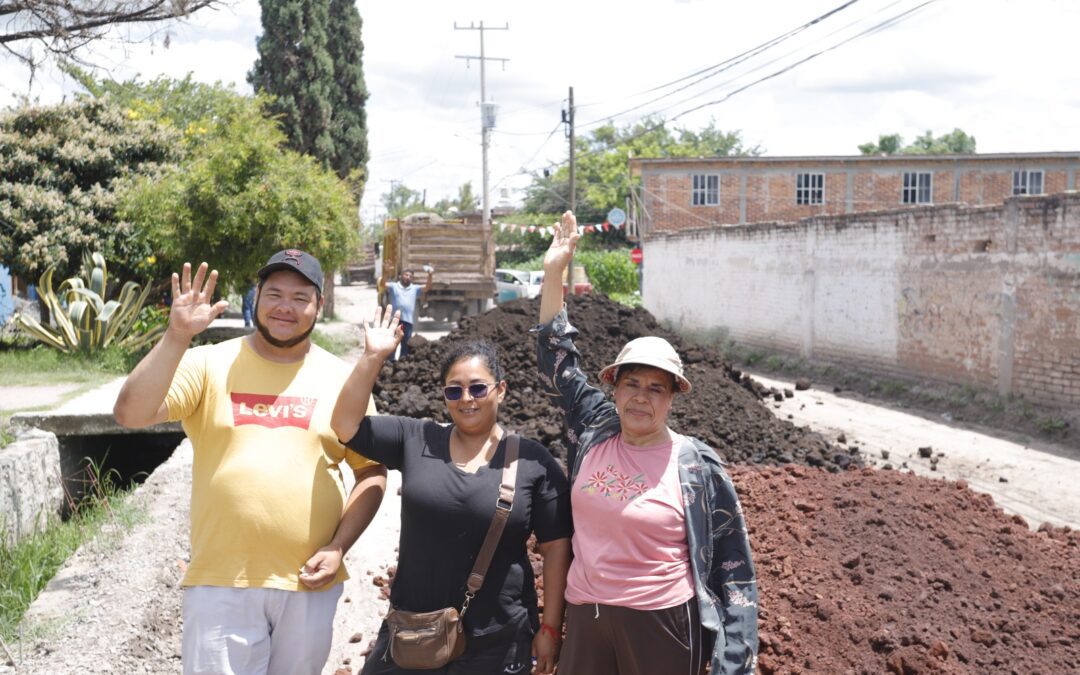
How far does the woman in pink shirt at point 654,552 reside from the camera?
2.83 m

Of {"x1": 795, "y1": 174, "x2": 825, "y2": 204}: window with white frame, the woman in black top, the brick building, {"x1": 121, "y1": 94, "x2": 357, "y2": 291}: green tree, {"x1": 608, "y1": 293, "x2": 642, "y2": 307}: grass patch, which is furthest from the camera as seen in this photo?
{"x1": 795, "y1": 174, "x2": 825, "y2": 204}: window with white frame

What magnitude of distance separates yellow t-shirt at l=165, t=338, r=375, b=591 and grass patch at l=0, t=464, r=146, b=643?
118 inches

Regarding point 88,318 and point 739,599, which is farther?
point 88,318

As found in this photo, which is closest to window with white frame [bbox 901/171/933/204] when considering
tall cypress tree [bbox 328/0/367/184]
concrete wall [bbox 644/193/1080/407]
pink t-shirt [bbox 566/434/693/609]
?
concrete wall [bbox 644/193/1080/407]

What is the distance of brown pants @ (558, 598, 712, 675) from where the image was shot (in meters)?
2.83

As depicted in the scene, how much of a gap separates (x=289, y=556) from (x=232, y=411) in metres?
0.49

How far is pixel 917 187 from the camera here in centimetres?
3891

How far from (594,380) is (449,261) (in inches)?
547

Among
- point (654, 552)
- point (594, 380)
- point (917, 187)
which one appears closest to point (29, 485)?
point (594, 380)

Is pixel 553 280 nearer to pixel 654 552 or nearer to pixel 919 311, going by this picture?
pixel 654 552

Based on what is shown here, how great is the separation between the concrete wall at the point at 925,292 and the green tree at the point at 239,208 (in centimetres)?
889

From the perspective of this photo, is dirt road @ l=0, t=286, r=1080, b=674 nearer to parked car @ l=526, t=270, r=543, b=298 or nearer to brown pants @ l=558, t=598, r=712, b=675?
brown pants @ l=558, t=598, r=712, b=675

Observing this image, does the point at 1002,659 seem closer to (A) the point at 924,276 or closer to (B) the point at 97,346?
(A) the point at 924,276

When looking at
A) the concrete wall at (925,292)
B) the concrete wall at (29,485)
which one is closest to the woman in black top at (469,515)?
the concrete wall at (29,485)
